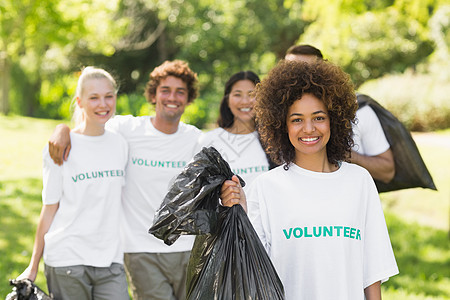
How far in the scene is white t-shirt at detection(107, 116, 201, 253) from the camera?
377 centimetres

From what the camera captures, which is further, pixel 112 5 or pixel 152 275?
pixel 112 5

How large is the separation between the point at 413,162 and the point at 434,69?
15.6 meters

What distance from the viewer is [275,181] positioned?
245cm

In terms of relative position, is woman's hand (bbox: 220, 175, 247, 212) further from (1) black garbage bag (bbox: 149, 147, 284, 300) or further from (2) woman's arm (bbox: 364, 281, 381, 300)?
(2) woman's arm (bbox: 364, 281, 381, 300)

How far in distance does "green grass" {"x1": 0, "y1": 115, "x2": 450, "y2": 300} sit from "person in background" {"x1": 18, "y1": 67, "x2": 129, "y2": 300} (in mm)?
2345

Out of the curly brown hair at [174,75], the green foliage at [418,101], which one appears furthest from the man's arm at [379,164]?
the green foliage at [418,101]

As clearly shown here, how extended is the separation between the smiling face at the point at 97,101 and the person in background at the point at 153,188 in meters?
0.33

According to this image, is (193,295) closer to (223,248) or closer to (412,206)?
(223,248)

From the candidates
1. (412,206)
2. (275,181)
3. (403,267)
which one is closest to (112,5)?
(412,206)

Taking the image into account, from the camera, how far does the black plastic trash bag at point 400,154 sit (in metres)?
3.48

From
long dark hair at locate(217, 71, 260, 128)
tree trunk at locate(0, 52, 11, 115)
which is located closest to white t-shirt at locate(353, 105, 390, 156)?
long dark hair at locate(217, 71, 260, 128)

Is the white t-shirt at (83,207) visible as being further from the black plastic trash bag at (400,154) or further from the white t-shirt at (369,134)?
the black plastic trash bag at (400,154)

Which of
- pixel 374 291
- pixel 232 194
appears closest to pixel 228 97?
pixel 232 194

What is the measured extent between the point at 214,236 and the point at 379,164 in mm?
1447
